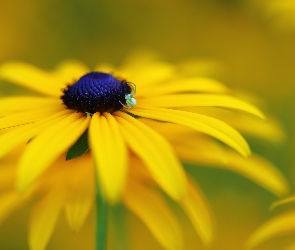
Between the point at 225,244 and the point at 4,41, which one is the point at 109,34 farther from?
the point at 225,244

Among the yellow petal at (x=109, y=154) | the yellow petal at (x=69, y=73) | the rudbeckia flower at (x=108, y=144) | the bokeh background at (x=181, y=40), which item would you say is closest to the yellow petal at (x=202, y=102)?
the rudbeckia flower at (x=108, y=144)

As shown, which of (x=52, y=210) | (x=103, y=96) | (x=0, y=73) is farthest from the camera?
(x=0, y=73)

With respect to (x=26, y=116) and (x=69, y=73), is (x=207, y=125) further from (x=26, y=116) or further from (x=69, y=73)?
(x=69, y=73)

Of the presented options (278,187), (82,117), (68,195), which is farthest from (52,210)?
(278,187)

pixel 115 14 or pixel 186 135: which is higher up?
pixel 115 14

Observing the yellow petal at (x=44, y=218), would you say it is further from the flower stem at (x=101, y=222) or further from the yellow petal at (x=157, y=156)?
the yellow petal at (x=157, y=156)

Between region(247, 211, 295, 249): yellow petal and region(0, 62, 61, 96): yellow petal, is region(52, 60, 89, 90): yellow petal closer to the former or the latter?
region(0, 62, 61, 96): yellow petal

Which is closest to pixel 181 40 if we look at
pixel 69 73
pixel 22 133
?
pixel 69 73
